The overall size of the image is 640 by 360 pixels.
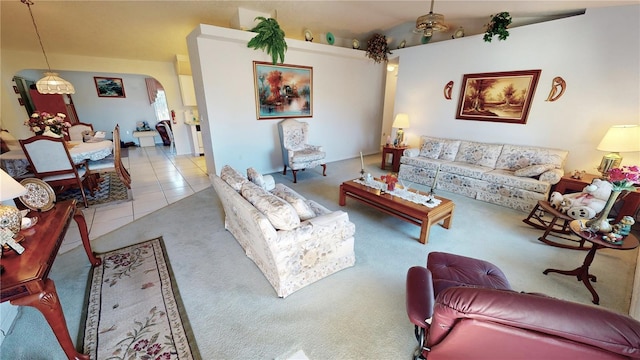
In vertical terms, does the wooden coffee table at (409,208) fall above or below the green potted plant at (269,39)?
below

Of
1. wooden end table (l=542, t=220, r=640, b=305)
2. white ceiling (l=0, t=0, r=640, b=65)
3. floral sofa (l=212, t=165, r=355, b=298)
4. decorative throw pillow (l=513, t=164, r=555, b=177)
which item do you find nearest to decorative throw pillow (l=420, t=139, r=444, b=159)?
decorative throw pillow (l=513, t=164, r=555, b=177)

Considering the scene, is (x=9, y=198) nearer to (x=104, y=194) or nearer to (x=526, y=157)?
(x=104, y=194)

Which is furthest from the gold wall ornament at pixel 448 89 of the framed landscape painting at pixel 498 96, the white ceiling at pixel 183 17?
the white ceiling at pixel 183 17

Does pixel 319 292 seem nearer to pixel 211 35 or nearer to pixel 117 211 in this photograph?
pixel 117 211

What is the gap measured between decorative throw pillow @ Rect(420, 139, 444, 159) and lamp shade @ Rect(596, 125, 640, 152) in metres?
2.04

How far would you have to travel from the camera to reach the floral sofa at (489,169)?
3.29 meters

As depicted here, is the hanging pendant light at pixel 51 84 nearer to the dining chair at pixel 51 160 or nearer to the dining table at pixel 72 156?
the dining table at pixel 72 156

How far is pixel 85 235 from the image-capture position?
6.73ft

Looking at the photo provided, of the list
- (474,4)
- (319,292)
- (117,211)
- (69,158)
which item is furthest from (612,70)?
(69,158)

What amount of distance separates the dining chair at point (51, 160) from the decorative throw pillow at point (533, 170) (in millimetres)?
6260

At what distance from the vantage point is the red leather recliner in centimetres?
65

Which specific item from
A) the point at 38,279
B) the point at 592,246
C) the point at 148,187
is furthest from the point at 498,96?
the point at 148,187

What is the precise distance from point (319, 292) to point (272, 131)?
3.68 meters

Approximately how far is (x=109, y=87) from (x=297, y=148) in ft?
25.4
